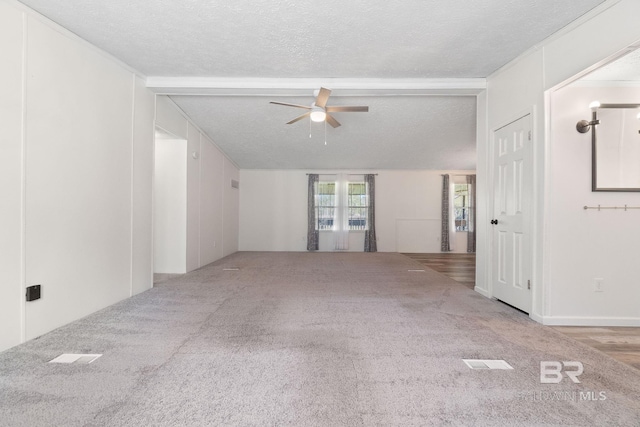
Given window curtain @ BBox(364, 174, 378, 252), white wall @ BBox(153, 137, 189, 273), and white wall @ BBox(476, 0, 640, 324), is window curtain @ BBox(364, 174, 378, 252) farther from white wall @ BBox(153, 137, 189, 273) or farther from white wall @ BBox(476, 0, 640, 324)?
white wall @ BBox(476, 0, 640, 324)

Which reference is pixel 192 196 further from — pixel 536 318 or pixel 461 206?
pixel 461 206

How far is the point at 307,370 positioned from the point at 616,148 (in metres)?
3.33

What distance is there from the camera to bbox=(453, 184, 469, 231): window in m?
8.84

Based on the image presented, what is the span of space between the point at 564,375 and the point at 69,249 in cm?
385

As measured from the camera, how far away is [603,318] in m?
2.80

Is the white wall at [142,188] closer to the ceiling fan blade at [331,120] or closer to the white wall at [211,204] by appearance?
the white wall at [211,204]

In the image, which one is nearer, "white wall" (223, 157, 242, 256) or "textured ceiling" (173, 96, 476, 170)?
"textured ceiling" (173, 96, 476, 170)

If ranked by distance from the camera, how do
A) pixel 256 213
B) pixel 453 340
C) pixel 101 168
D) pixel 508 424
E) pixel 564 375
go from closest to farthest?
pixel 508 424
pixel 564 375
pixel 453 340
pixel 101 168
pixel 256 213

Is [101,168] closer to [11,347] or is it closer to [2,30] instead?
[2,30]

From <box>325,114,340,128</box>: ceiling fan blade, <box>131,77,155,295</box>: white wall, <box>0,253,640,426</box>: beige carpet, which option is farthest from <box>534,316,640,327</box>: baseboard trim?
<box>131,77,155,295</box>: white wall

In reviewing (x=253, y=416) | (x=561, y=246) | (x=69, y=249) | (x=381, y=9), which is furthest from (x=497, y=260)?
(x=69, y=249)

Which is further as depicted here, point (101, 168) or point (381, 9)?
point (101, 168)

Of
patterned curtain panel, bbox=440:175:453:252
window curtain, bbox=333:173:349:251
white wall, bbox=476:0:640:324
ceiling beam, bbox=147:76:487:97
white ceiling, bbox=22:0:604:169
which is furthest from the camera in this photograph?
window curtain, bbox=333:173:349:251

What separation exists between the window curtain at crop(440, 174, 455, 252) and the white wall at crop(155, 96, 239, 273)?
5.83 metres
